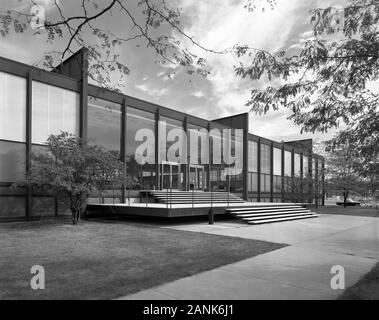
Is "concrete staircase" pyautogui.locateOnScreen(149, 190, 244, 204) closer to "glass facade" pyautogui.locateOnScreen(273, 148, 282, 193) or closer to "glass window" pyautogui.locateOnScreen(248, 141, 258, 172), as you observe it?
"glass window" pyautogui.locateOnScreen(248, 141, 258, 172)

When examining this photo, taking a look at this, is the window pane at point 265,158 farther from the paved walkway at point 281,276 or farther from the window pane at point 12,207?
the paved walkway at point 281,276

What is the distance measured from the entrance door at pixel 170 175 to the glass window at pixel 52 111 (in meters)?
6.53

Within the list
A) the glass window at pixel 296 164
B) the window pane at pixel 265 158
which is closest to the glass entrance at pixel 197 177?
the window pane at pixel 265 158

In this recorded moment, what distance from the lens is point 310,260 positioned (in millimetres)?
7656

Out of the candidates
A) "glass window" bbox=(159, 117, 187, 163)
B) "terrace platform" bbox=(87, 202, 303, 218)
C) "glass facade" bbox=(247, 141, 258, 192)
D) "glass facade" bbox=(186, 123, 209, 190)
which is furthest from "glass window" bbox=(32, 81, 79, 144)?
"glass facade" bbox=(247, 141, 258, 192)

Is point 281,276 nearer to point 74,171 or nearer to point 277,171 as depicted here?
point 74,171

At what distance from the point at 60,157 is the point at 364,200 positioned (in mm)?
11089

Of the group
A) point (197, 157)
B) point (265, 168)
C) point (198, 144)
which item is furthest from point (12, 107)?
point (265, 168)

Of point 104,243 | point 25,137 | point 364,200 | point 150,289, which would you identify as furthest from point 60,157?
point 364,200

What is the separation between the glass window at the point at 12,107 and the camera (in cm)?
1450

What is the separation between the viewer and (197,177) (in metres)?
24.9

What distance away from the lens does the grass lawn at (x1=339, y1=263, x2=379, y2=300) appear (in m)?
4.94

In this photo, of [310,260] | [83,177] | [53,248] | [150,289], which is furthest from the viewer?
[83,177]
